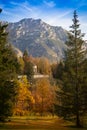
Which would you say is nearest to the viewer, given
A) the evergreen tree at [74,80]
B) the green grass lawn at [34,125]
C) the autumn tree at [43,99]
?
the green grass lawn at [34,125]

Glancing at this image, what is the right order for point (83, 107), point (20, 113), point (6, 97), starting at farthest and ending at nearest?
point (20, 113), point (83, 107), point (6, 97)

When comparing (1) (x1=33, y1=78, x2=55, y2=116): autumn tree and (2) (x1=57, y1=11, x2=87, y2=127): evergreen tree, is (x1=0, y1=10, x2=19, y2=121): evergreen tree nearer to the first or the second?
(2) (x1=57, y1=11, x2=87, y2=127): evergreen tree

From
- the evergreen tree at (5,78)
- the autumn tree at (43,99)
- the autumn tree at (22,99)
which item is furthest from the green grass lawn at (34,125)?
the autumn tree at (43,99)

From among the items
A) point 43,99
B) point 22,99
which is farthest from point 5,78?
point 43,99

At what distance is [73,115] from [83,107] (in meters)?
2.20

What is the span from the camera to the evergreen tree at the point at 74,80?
46750mm

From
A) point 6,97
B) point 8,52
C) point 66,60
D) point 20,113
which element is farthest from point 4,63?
Result: point 20,113

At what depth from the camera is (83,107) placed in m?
46.9

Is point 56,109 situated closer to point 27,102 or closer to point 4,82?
point 4,82

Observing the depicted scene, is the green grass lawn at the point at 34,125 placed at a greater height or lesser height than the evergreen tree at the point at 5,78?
lesser

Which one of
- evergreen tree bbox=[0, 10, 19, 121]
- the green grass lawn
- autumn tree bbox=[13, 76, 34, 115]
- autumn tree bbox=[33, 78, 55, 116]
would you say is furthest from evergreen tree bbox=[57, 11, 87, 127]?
autumn tree bbox=[33, 78, 55, 116]

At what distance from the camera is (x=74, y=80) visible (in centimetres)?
4750

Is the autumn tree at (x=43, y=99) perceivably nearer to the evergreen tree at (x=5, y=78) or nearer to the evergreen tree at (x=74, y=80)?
the evergreen tree at (x=74, y=80)

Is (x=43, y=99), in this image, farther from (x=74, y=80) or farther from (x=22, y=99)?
(x=74, y=80)
